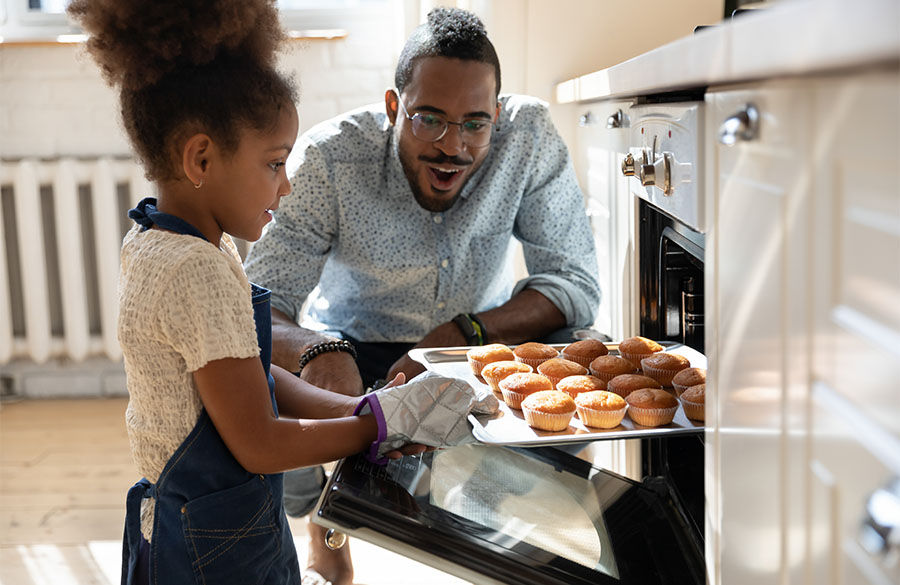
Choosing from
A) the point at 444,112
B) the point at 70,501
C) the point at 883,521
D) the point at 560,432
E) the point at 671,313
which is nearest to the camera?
the point at 883,521

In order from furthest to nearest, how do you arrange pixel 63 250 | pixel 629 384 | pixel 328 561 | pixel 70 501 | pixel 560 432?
pixel 63 250 < pixel 70 501 < pixel 328 561 < pixel 629 384 < pixel 560 432

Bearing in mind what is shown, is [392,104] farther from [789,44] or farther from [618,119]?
[789,44]

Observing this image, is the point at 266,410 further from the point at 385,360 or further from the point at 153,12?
the point at 385,360

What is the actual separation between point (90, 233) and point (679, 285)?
2312 millimetres

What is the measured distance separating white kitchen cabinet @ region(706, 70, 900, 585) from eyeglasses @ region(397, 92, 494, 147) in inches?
34.5

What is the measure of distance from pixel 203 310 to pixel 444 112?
81cm

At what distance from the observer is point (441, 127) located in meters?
1.67

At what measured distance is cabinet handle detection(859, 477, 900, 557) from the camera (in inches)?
19.1

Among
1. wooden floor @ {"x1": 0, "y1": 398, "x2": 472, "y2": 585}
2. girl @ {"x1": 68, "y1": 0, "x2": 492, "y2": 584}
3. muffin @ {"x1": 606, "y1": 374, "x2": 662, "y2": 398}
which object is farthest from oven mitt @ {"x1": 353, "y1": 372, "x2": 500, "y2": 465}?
wooden floor @ {"x1": 0, "y1": 398, "x2": 472, "y2": 585}

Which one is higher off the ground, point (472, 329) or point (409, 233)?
point (409, 233)

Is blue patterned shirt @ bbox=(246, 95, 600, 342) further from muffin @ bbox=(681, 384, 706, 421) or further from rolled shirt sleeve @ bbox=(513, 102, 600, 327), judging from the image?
muffin @ bbox=(681, 384, 706, 421)

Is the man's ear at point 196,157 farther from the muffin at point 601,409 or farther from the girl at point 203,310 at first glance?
the muffin at point 601,409

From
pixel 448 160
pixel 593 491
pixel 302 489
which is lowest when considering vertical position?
pixel 302 489

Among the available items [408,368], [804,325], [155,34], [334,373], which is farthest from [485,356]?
[804,325]
